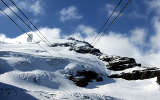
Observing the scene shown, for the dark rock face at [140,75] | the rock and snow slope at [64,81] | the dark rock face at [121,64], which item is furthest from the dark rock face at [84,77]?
the dark rock face at [121,64]

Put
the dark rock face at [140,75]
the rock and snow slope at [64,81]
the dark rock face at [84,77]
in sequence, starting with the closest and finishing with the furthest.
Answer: the rock and snow slope at [64,81] → the dark rock face at [84,77] → the dark rock face at [140,75]

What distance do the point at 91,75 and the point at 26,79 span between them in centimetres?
1982

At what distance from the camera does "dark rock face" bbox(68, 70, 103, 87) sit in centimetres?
5266

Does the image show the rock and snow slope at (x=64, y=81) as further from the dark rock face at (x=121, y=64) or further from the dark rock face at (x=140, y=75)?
the dark rock face at (x=121, y=64)

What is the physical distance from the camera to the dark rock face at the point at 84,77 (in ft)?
173

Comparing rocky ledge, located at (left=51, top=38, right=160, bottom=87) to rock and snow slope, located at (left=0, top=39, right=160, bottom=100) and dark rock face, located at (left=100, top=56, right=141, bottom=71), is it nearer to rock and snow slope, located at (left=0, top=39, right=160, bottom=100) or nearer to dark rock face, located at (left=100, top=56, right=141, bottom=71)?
dark rock face, located at (left=100, top=56, right=141, bottom=71)

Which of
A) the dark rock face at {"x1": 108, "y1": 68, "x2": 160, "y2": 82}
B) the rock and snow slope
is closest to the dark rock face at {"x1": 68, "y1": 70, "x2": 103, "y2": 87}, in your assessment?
the rock and snow slope

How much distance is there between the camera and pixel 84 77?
5612cm

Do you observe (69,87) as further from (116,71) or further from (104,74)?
(116,71)

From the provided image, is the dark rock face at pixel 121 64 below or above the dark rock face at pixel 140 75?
above

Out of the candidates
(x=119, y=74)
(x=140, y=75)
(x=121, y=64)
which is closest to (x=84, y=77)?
(x=119, y=74)

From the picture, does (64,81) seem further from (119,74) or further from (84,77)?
(119,74)

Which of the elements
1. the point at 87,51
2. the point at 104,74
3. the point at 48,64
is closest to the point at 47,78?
the point at 48,64

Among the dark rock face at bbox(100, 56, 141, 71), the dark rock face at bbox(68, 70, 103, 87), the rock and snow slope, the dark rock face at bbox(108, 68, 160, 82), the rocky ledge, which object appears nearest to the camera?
the rock and snow slope
